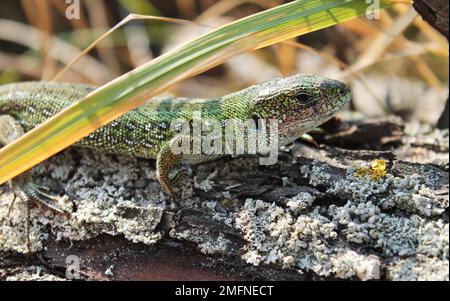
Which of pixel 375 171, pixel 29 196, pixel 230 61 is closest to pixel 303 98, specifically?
pixel 375 171

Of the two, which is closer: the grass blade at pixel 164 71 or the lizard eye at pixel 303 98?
the grass blade at pixel 164 71

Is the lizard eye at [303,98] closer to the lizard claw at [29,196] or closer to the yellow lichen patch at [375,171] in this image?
the yellow lichen patch at [375,171]

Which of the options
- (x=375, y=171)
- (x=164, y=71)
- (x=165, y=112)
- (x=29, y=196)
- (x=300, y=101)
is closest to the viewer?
(x=164, y=71)

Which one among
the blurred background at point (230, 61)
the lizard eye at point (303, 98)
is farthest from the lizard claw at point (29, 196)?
the blurred background at point (230, 61)

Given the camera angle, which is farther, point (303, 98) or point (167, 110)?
point (167, 110)

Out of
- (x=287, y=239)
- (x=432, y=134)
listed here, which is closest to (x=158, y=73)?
(x=287, y=239)

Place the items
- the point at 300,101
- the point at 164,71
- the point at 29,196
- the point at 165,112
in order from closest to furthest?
1. the point at 164,71
2. the point at 300,101
3. the point at 29,196
4. the point at 165,112

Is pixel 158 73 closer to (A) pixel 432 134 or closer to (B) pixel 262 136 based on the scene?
(B) pixel 262 136

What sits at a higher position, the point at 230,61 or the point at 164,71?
the point at 230,61

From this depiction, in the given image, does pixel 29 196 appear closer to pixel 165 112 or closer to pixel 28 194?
pixel 28 194

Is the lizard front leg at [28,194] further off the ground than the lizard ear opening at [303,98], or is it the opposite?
the lizard ear opening at [303,98]
